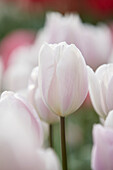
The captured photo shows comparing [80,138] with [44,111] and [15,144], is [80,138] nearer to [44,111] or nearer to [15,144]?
[44,111]

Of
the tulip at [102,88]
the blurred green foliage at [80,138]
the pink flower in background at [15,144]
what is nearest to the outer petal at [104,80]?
the tulip at [102,88]

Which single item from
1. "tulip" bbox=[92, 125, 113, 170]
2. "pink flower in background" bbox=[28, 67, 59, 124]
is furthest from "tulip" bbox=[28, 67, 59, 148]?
"tulip" bbox=[92, 125, 113, 170]

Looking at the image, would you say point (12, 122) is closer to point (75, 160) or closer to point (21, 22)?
point (75, 160)

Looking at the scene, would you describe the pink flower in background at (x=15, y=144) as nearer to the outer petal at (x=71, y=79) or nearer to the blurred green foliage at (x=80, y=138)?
the outer petal at (x=71, y=79)

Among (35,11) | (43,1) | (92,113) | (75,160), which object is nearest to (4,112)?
(75,160)

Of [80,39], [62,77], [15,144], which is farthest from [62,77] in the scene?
[80,39]
